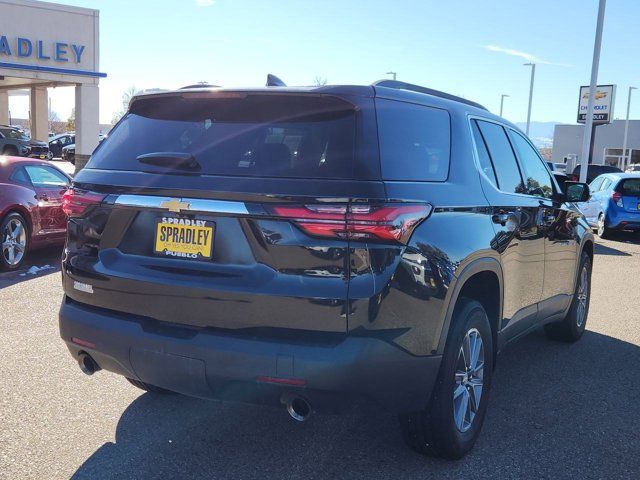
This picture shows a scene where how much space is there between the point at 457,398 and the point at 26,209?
22.4 ft

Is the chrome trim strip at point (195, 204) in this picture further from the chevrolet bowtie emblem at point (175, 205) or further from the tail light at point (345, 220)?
the tail light at point (345, 220)

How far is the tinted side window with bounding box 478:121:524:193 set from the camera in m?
4.20

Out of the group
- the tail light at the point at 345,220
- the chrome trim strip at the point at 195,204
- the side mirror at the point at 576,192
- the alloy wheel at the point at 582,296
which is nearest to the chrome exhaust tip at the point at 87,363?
the chrome trim strip at the point at 195,204

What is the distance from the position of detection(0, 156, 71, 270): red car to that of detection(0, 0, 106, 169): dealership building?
16828mm

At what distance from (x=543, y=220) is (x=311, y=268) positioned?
8.32ft

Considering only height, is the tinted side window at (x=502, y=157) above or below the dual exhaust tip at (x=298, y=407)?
above

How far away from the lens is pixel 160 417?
4.04 m

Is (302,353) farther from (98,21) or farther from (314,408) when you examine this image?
(98,21)

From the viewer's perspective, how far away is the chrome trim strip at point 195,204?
9.54 feet

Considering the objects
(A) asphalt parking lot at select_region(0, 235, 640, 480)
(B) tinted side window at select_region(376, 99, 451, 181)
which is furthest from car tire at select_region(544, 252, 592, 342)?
(B) tinted side window at select_region(376, 99, 451, 181)

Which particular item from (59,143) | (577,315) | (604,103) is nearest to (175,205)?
(577,315)

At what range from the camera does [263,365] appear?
283 cm

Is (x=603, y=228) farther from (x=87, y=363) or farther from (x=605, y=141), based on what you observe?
(x=605, y=141)

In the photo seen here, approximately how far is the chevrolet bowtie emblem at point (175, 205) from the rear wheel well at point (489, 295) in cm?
163
